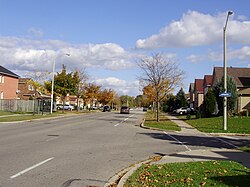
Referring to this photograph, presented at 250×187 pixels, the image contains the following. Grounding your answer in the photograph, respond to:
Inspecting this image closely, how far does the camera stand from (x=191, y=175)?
8664 millimetres

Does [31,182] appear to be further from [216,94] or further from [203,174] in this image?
[216,94]

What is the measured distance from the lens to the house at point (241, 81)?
163 ft

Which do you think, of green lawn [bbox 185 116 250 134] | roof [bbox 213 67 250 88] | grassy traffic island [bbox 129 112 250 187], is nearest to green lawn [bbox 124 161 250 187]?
grassy traffic island [bbox 129 112 250 187]

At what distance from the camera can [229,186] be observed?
292 inches

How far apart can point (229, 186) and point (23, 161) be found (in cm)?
638

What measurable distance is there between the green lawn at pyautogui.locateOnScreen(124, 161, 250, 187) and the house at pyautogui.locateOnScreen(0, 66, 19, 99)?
5362 centimetres

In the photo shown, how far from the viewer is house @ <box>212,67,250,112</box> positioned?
4956 cm

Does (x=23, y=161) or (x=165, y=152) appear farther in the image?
(x=165, y=152)

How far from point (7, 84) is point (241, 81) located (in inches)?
1573

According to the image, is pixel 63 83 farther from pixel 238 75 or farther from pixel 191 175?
pixel 191 175

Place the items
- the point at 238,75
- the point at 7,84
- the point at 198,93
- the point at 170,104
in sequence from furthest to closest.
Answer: the point at 170,104 < the point at 198,93 < the point at 7,84 < the point at 238,75

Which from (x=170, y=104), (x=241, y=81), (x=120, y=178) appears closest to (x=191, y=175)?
(x=120, y=178)

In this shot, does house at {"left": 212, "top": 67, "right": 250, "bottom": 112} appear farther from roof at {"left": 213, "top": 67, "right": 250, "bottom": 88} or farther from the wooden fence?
the wooden fence

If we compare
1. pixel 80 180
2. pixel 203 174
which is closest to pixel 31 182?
pixel 80 180
